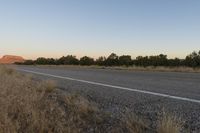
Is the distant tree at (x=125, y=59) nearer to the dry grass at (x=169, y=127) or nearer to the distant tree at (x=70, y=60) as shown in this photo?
the distant tree at (x=70, y=60)

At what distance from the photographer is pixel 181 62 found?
3984cm

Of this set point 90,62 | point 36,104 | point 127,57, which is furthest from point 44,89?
point 90,62

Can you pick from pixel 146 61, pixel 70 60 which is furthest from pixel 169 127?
pixel 70 60

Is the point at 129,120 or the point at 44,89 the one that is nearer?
the point at 129,120

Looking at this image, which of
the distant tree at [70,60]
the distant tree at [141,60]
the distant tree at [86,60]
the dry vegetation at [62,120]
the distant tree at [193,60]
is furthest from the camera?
the distant tree at [70,60]

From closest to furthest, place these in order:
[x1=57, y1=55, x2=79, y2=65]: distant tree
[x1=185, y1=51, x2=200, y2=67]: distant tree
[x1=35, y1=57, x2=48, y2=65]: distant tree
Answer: [x1=185, y1=51, x2=200, y2=67]: distant tree, [x1=57, y1=55, x2=79, y2=65]: distant tree, [x1=35, y1=57, x2=48, y2=65]: distant tree

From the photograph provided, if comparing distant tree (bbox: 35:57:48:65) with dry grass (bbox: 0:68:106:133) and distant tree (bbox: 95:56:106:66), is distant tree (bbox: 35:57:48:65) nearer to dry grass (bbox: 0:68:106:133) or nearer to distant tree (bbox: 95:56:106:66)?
distant tree (bbox: 95:56:106:66)

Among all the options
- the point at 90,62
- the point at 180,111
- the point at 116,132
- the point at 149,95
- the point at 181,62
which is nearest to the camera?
the point at 116,132

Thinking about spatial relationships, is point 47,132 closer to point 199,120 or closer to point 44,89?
point 199,120

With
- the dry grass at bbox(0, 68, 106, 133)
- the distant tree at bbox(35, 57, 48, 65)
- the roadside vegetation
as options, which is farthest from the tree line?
the dry grass at bbox(0, 68, 106, 133)

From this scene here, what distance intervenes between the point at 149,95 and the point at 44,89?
3.50m

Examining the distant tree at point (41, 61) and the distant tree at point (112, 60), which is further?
the distant tree at point (41, 61)

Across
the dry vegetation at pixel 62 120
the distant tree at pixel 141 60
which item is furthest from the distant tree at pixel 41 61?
the dry vegetation at pixel 62 120

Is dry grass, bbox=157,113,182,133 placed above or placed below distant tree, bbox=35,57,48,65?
below
